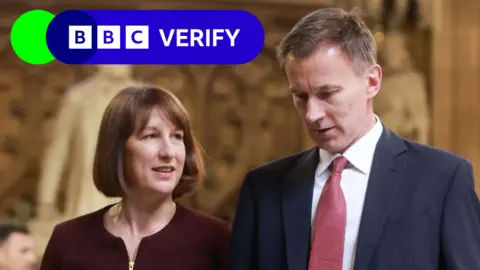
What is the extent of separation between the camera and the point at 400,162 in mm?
1532

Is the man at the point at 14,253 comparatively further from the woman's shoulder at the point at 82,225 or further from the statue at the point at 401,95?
the statue at the point at 401,95

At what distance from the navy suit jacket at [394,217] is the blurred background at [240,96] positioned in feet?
5.95

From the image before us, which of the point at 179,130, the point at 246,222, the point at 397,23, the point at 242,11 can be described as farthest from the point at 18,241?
the point at 397,23

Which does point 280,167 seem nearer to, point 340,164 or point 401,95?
point 340,164

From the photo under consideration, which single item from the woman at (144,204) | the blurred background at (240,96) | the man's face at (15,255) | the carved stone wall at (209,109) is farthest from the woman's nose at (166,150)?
the carved stone wall at (209,109)

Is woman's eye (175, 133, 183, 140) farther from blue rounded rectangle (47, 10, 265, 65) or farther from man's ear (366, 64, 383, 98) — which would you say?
blue rounded rectangle (47, 10, 265, 65)

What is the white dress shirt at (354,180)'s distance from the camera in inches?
59.1

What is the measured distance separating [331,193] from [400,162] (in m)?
0.15

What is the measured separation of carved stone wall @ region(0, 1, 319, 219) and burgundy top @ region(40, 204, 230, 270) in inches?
67.7

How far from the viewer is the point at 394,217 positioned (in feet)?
4.87

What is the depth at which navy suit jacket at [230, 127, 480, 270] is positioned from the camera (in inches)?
57.0

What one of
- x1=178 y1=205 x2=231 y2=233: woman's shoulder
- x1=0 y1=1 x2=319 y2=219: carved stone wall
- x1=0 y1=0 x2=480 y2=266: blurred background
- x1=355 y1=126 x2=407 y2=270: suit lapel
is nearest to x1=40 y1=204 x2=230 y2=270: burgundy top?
x1=178 y1=205 x2=231 y2=233: woman's shoulder

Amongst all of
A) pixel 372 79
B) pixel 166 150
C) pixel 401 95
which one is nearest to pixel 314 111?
pixel 372 79

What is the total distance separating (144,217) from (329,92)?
1.91 feet
